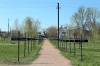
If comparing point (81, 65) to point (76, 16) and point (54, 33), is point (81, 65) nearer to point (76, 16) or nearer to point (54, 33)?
point (76, 16)

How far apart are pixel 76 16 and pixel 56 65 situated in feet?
214

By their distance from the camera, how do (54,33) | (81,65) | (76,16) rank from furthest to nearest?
1. (54,33)
2. (76,16)
3. (81,65)

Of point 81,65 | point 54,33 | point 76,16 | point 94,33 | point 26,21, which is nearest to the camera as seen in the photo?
point 81,65

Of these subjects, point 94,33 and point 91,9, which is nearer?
point 94,33

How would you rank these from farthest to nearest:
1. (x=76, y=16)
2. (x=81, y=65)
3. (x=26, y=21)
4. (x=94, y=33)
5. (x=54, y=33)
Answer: (x=54, y=33)
(x=26, y=21)
(x=76, y=16)
(x=94, y=33)
(x=81, y=65)

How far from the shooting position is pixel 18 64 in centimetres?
1538

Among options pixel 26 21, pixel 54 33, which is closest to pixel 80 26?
pixel 26 21

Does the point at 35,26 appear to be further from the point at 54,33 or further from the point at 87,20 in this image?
the point at 54,33

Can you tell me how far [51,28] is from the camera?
516ft

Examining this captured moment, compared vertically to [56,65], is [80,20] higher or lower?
higher

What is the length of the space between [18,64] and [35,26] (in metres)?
79.9

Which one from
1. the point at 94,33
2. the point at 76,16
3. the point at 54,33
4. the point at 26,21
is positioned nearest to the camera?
the point at 94,33

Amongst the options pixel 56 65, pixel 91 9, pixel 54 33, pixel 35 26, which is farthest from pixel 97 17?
pixel 54 33

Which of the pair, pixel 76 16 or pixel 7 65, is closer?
pixel 7 65
